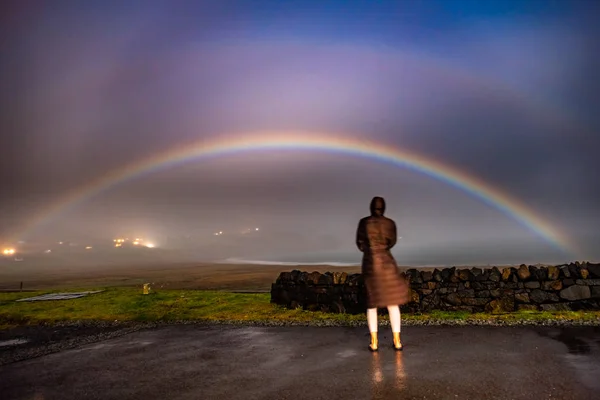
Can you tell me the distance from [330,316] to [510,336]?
474 cm

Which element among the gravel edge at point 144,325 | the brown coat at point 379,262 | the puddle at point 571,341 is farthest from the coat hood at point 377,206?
the puddle at point 571,341

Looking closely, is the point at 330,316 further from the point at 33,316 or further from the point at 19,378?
the point at 33,316

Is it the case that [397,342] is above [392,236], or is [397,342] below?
below

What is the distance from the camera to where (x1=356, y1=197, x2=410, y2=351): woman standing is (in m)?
7.32

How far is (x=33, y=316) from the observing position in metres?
13.6

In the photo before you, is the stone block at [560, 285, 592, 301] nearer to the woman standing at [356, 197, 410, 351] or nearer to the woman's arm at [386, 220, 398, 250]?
the woman standing at [356, 197, 410, 351]

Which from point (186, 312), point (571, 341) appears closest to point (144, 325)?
point (186, 312)

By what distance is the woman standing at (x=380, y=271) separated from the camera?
7324mm

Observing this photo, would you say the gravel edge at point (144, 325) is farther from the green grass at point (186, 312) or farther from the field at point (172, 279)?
the field at point (172, 279)

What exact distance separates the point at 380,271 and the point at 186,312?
814cm

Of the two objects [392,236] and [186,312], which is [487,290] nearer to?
[392,236]

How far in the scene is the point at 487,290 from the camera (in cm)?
1114

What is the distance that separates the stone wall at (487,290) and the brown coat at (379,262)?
3775 millimetres

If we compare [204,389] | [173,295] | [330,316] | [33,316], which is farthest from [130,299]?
[204,389]
